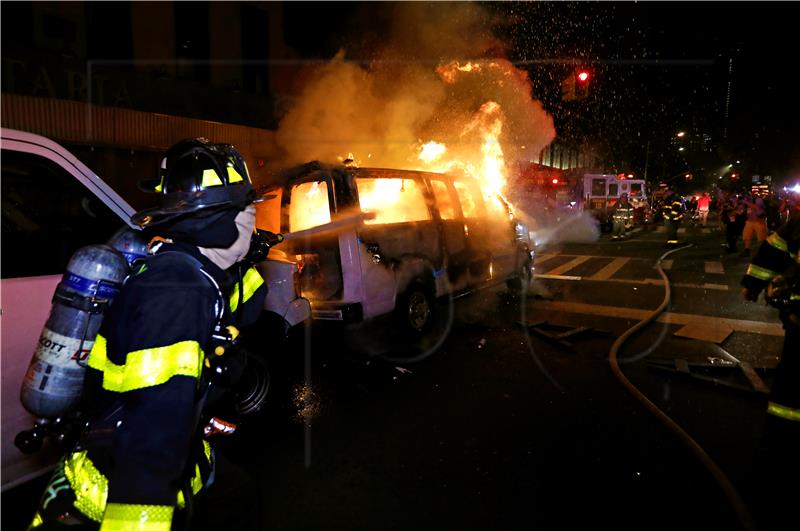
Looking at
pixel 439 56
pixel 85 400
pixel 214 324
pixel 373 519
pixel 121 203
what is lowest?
pixel 373 519

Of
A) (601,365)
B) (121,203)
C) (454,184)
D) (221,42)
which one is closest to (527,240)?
(454,184)

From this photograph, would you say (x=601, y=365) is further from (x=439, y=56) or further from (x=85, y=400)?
(x=439, y=56)

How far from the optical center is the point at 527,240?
9156 mm

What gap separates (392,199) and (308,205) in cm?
110

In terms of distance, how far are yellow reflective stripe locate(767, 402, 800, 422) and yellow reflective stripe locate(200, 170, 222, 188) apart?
3292 millimetres

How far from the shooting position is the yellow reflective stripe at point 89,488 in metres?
1.41

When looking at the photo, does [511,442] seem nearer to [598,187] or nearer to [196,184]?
[196,184]

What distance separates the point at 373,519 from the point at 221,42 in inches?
594

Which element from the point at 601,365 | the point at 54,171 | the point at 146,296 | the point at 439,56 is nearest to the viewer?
the point at 146,296

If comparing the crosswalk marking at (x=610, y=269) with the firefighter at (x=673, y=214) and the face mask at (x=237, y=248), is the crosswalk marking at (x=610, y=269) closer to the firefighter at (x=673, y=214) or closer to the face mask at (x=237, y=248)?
the firefighter at (x=673, y=214)

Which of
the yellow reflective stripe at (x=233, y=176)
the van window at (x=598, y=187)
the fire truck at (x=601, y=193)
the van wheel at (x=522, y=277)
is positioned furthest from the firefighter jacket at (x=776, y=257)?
the van window at (x=598, y=187)

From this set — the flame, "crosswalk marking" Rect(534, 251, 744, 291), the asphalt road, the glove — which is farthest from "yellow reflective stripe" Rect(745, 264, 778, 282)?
"crosswalk marking" Rect(534, 251, 744, 291)

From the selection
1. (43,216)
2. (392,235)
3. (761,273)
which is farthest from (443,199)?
(43,216)

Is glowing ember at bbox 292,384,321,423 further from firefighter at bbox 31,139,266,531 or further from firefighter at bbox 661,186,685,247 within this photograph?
firefighter at bbox 661,186,685,247
